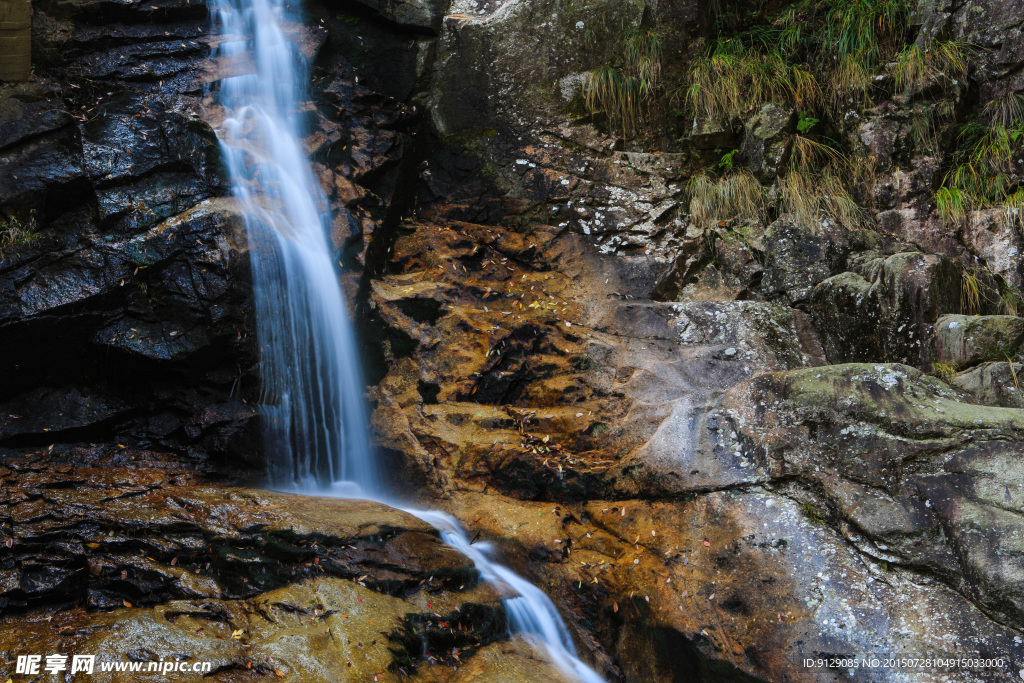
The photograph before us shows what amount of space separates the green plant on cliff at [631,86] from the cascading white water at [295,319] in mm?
3447

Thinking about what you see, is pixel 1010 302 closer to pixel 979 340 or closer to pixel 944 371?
pixel 979 340

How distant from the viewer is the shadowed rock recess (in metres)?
3.62

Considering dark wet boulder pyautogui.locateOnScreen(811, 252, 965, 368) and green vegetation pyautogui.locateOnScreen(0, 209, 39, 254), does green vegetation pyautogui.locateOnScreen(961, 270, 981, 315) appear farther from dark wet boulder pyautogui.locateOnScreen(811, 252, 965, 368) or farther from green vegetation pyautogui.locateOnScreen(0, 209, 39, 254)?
green vegetation pyautogui.locateOnScreen(0, 209, 39, 254)

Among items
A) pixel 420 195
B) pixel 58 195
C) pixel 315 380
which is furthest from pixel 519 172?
pixel 58 195

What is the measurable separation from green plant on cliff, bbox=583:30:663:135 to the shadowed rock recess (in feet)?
0.12

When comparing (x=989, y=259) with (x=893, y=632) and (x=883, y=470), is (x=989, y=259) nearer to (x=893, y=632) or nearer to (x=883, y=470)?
(x=883, y=470)

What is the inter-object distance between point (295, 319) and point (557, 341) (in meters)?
2.45

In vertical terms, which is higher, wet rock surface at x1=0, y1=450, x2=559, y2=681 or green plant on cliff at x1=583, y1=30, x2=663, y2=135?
green plant on cliff at x1=583, y1=30, x2=663, y2=135

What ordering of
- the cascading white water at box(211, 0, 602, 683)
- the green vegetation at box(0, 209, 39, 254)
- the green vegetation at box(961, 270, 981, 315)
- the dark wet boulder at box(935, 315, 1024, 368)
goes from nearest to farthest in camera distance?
the dark wet boulder at box(935, 315, 1024, 368) → the green vegetation at box(0, 209, 39, 254) → the green vegetation at box(961, 270, 981, 315) → the cascading white water at box(211, 0, 602, 683)

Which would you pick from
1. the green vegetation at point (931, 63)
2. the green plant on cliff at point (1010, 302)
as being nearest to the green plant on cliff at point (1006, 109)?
the green vegetation at point (931, 63)

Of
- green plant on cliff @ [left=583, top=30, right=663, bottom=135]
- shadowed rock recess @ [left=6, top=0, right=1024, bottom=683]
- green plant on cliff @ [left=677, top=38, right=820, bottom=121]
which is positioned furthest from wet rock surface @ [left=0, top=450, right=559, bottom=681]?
green plant on cliff @ [left=677, top=38, right=820, bottom=121]

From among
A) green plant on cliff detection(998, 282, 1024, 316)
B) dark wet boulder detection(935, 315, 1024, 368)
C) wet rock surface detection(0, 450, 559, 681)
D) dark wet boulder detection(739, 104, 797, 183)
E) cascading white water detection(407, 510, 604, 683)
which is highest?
dark wet boulder detection(739, 104, 797, 183)

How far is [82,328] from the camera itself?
17.3 ft

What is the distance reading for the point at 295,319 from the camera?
598 centimetres
